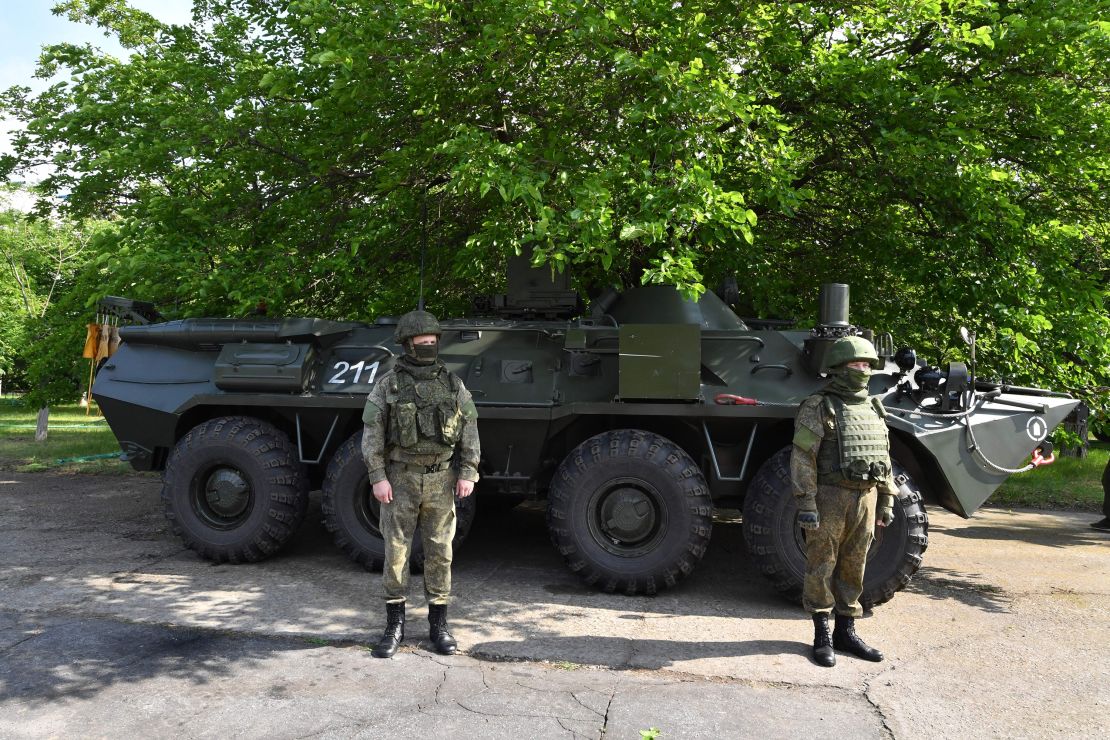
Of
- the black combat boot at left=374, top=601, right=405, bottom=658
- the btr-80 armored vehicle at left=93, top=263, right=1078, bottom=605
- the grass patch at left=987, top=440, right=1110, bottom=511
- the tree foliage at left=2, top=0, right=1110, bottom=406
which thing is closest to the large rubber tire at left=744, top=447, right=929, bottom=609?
the btr-80 armored vehicle at left=93, top=263, right=1078, bottom=605

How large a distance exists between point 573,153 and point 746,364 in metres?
2.13

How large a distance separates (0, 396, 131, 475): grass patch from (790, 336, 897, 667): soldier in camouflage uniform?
929 cm

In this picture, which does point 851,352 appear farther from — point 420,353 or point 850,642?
point 420,353

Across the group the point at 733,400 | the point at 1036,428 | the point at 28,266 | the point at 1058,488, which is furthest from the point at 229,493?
the point at 28,266

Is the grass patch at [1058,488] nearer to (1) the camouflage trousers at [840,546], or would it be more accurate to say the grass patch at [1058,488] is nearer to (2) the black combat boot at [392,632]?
(1) the camouflage trousers at [840,546]

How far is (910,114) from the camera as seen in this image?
7426mm

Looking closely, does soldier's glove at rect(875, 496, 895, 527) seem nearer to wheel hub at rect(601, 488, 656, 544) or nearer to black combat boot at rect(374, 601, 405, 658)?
wheel hub at rect(601, 488, 656, 544)

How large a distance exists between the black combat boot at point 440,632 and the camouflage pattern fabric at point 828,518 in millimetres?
1877

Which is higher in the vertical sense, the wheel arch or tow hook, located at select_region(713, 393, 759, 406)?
tow hook, located at select_region(713, 393, 759, 406)

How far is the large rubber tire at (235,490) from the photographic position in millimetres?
6207

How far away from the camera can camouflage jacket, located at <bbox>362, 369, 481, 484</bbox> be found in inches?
183

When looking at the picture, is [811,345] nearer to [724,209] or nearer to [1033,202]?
[724,209]

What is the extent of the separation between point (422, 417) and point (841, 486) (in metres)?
2.22

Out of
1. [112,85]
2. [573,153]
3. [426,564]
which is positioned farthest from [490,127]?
[112,85]
